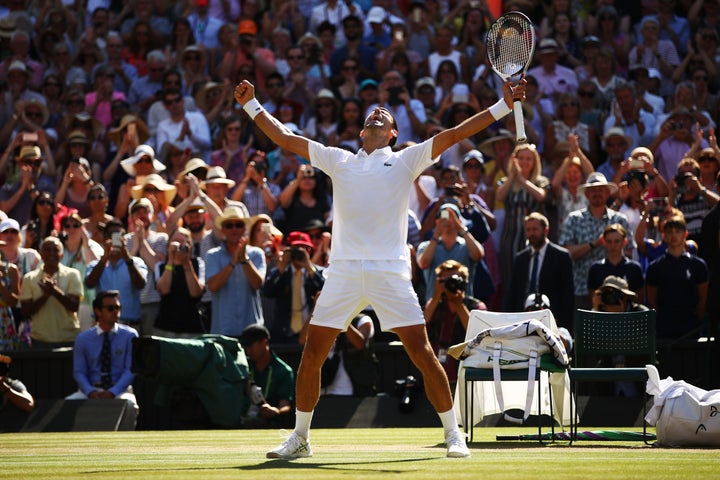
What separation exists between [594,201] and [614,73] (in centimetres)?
436

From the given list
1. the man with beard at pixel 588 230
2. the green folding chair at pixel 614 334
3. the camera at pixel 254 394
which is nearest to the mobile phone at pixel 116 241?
the camera at pixel 254 394

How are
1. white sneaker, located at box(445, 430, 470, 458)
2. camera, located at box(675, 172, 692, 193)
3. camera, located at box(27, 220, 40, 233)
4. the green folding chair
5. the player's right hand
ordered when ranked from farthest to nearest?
camera, located at box(27, 220, 40, 233), camera, located at box(675, 172, 692, 193), the green folding chair, the player's right hand, white sneaker, located at box(445, 430, 470, 458)

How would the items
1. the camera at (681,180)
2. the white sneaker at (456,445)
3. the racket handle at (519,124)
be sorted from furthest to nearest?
the camera at (681,180) → the white sneaker at (456,445) → the racket handle at (519,124)

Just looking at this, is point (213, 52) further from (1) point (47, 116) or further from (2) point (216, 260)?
(2) point (216, 260)

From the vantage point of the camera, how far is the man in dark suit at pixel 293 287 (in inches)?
601

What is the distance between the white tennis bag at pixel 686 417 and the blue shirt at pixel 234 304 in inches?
218

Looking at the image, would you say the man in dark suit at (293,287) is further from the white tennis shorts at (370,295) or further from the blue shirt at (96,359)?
the white tennis shorts at (370,295)

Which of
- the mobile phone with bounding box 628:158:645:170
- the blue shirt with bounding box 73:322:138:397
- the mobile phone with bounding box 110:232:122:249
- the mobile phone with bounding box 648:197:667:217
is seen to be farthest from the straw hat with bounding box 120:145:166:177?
the mobile phone with bounding box 648:197:667:217

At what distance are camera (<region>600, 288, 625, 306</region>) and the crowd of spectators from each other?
3.08 feet

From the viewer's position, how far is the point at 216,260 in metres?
15.4

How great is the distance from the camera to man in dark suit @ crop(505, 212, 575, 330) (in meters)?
15.1

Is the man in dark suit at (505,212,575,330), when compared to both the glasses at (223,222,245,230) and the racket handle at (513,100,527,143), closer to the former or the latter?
the glasses at (223,222,245,230)

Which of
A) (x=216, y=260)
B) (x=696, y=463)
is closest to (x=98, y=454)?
(x=696, y=463)

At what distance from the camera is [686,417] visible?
10609 mm
